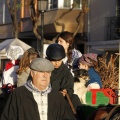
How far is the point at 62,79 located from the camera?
7609 millimetres

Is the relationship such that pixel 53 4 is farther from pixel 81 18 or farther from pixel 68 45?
pixel 68 45

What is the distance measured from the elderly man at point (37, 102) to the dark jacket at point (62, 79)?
1.01m

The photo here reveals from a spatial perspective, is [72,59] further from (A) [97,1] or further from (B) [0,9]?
(B) [0,9]

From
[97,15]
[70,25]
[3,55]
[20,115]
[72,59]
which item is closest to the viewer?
[20,115]

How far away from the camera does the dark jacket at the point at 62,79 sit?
7.48 metres

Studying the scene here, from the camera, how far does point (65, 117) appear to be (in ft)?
20.9

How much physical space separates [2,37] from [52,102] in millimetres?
34354

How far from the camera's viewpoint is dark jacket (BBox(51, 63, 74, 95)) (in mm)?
7477

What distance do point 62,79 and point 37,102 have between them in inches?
52.5

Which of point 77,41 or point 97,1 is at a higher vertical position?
point 97,1

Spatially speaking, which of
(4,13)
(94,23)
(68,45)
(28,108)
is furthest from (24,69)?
(4,13)

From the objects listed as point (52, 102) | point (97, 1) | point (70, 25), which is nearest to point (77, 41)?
point (70, 25)

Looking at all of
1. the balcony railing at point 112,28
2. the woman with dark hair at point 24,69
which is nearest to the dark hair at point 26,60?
the woman with dark hair at point 24,69

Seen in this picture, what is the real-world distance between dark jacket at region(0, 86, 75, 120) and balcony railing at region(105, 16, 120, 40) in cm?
2122
